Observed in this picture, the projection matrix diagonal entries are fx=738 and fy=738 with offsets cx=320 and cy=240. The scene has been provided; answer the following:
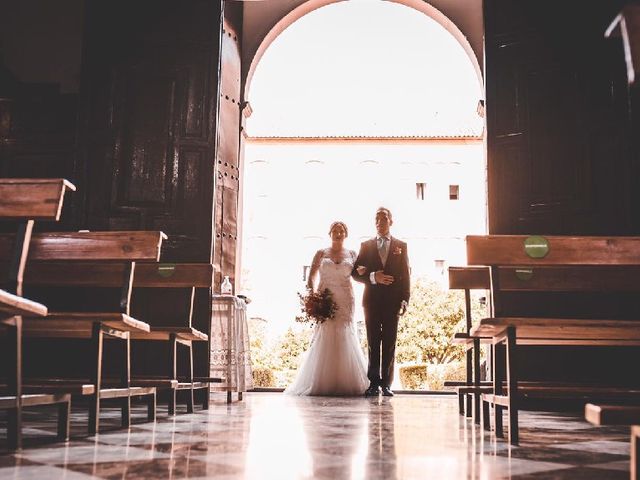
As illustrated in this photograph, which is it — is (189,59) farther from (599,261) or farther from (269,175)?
(269,175)

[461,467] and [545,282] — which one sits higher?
[545,282]

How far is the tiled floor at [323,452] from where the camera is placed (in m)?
2.02

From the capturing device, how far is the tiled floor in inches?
79.4

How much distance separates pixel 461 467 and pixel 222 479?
0.72 metres

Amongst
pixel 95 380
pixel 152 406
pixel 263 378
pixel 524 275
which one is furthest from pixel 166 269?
pixel 263 378

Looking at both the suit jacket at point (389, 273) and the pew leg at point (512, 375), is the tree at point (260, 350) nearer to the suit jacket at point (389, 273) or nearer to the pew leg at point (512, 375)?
the suit jacket at point (389, 273)

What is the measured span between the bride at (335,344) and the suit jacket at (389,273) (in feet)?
2.45

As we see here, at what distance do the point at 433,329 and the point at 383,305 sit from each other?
53.5 ft

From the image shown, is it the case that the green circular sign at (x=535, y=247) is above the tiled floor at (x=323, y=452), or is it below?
above

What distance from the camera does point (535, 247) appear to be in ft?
11.1

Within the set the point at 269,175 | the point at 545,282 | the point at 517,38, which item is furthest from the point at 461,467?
the point at 269,175

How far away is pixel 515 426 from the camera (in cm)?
288

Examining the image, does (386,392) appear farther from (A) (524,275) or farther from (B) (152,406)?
(B) (152,406)

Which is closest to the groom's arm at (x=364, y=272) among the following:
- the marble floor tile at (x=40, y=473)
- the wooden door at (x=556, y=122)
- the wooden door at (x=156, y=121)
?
the wooden door at (x=156, y=121)
